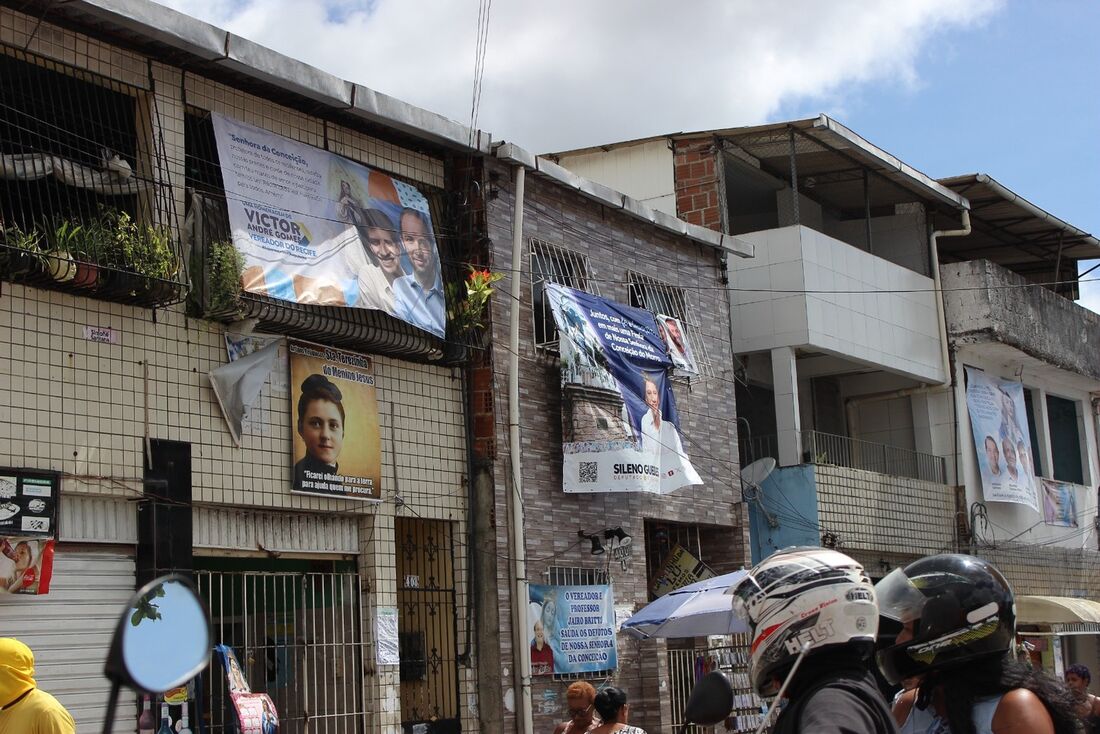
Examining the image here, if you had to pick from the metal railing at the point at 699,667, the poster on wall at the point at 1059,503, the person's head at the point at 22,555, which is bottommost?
the metal railing at the point at 699,667

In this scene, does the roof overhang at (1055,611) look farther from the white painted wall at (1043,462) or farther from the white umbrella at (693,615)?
the white umbrella at (693,615)

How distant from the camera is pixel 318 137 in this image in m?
11.8

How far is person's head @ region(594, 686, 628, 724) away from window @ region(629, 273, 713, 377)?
289 inches

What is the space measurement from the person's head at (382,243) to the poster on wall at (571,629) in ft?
10.9

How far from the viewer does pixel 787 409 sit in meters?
17.8

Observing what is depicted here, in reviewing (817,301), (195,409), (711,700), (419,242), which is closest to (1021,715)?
(711,700)

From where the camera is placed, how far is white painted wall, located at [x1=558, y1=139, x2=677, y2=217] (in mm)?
18188

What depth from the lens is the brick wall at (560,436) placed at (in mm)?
A: 12977

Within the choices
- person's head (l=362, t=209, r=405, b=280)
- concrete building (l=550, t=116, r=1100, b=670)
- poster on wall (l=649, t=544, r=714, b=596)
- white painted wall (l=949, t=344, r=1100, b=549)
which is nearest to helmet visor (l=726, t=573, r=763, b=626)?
person's head (l=362, t=209, r=405, b=280)

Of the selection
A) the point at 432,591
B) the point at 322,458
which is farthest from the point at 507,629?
the point at 322,458

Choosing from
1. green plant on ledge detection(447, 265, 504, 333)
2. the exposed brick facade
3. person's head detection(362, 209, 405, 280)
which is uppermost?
the exposed brick facade

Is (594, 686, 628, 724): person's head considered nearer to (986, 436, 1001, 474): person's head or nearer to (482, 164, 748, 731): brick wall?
(482, 164, 748, 731): brick wall

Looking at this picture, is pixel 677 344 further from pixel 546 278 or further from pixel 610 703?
pixel 610 703

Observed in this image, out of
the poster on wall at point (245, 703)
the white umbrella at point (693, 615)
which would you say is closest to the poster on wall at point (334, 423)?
the poster on wall at point (245, 703)
